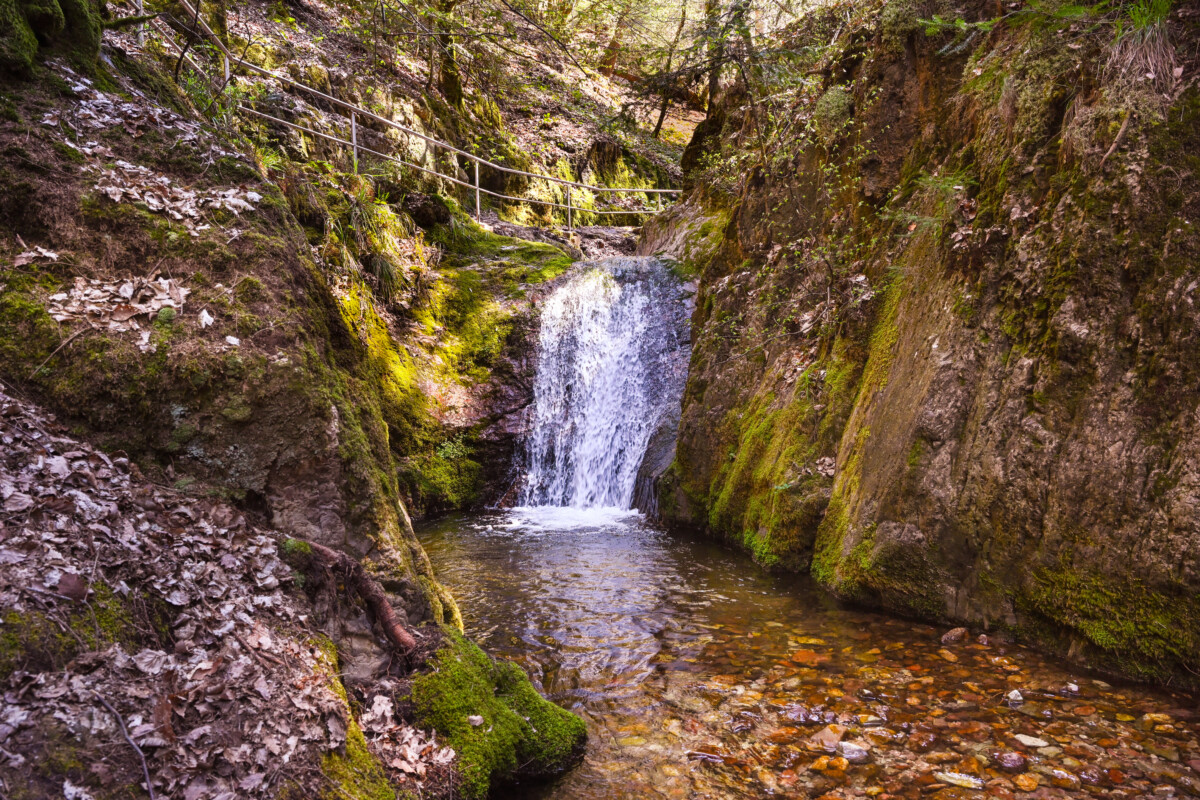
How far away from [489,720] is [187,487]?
1.53m

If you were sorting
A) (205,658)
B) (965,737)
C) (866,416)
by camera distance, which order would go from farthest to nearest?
1. (866,416)
2. (965,737)
3. (205,658)

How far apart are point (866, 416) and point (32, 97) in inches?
215

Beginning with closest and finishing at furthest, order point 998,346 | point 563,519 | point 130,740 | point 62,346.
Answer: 1. point 130,740
2. point 62,346
3. point 998,346
4. point 563,519

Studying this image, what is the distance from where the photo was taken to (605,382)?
1076cm

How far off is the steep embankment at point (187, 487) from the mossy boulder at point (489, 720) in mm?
11

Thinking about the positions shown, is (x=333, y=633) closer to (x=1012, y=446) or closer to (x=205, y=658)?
(x=205, y=658)

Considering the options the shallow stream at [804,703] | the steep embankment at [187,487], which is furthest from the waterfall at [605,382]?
the steep embankment at [187,487]

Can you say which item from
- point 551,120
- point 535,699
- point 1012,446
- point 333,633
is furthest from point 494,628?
point 551,120

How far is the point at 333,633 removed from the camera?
2.53m

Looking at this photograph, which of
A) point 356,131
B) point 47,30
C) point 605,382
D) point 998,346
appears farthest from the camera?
point 356,131

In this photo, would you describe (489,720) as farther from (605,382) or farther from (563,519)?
(605,382)

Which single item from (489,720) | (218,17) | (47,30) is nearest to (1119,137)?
(489,720)

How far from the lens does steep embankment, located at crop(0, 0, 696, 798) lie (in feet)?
5.81

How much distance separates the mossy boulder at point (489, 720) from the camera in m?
2.47
